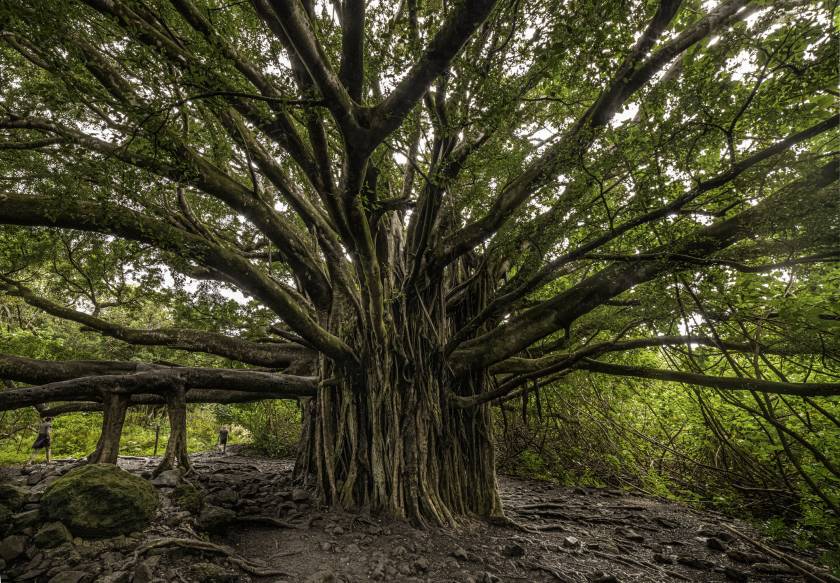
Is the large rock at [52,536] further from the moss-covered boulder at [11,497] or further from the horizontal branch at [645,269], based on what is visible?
the horizontal branch at [645,269]

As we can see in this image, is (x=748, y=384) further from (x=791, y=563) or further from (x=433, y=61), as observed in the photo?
(x=433, y=61)

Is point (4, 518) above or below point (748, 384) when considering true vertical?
below

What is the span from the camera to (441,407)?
4.66 metres

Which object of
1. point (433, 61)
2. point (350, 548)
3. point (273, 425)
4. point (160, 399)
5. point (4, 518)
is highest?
point (433, 61)

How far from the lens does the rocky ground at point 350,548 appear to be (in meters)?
2.45

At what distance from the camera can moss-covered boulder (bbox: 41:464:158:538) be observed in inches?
103

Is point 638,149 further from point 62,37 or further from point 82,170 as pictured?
point 82,170

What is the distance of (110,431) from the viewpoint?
356 centimetres

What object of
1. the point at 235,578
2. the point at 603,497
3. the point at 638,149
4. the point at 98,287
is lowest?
the point at 603,497

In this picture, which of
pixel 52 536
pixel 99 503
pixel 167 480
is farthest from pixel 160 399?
pixel 52 536

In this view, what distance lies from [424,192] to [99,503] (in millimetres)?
3990

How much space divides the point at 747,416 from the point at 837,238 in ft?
9.15

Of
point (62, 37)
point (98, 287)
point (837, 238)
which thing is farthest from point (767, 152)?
point (98, 287)

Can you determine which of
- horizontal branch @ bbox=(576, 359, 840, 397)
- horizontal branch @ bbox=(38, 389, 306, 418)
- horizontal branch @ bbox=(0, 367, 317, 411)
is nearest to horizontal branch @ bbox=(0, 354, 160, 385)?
horizontal branch @ bbox=(0, 367, 317, 411)
